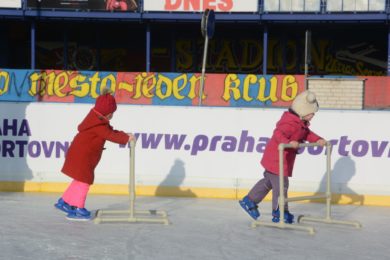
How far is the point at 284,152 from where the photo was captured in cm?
681

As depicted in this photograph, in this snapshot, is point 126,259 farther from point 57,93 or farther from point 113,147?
point 57,93

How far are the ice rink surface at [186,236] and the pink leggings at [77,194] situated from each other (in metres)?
0.20

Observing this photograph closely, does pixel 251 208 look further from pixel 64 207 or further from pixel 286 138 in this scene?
pixel 64 207

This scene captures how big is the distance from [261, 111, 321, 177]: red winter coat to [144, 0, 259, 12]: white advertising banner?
674 inches

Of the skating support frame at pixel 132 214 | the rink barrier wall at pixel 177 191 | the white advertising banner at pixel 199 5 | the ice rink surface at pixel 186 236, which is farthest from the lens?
the white advertising banner at pixel 199 5

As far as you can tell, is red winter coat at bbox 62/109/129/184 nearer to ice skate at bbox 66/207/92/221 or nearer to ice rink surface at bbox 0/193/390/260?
ice skate at bbox 66/207/92/221

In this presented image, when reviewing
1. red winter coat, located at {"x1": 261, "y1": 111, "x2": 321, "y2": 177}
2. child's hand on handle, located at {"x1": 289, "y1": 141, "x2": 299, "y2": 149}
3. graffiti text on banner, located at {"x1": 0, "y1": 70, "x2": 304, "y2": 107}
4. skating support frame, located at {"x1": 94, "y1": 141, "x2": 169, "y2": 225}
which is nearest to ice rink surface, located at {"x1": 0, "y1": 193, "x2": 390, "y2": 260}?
skating support frame, located at {"x1": 94, "y1": 141, "x2": 169, "y2": 225}

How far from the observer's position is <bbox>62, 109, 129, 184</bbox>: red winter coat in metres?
6.83

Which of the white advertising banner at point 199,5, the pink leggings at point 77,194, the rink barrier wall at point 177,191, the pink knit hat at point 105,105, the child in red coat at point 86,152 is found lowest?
the rink barrier wall at point 177,191

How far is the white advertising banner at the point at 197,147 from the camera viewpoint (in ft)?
27.9

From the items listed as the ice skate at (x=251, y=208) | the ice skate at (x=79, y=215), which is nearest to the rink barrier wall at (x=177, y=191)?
the ice skate at (x=251, y=208)

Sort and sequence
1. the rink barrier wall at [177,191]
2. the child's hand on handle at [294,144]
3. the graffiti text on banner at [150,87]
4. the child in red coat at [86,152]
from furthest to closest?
the graffiti text on banner at [150,87] → the rink barrier wall at [177,191] → the child in red coat at [86,152] → the child's hand on handle at [294,144]

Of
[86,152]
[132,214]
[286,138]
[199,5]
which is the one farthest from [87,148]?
[199,5]

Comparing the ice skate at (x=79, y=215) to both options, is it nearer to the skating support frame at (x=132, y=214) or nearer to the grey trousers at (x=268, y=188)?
the skating support frame at (x=132, y=214)
